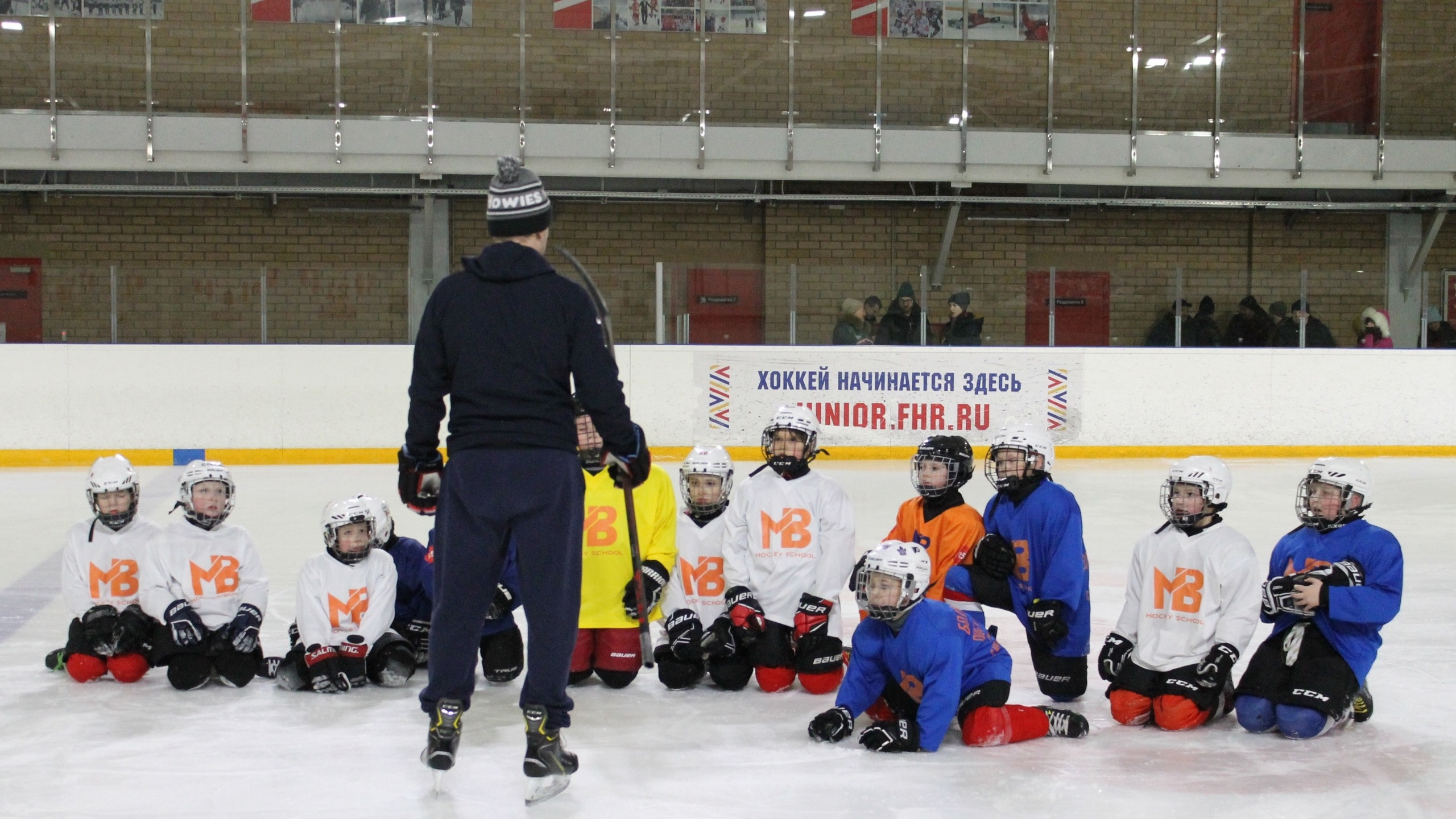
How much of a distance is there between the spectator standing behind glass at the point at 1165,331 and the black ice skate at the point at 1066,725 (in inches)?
358

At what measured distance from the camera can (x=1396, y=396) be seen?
39.6ft

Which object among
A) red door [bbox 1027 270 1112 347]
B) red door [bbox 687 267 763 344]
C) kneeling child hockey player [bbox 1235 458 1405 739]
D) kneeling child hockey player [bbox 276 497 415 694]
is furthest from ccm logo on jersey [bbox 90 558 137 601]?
red door [bbox 1027 270 1112 347]

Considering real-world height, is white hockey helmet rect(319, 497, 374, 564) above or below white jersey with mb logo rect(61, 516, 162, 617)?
above

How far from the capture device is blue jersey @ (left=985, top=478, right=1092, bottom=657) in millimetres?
4023

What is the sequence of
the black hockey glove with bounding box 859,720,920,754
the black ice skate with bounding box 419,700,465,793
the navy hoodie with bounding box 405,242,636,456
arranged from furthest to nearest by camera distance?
1. the black hockey glove with bounding box 859,720,920,754
2. the black ice skate with bounding box 419,700,465,793
3. the navy hoodie with bounding box 405,242,636,456

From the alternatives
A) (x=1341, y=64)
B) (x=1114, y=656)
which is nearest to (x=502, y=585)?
(x=1114, y=656)

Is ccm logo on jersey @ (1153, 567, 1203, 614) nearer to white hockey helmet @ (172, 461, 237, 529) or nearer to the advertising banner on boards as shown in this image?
white hockey helmet @ (172, 461, 237, 529)

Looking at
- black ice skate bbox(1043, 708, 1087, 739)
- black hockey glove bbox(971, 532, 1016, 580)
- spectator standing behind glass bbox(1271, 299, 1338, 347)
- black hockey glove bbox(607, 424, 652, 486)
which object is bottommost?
black ice skate bbox(1043, 708, 1087, 739)

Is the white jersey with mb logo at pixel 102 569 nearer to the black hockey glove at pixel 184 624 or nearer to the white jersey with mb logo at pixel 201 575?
the white jersey with mb logo at pixel 201 575

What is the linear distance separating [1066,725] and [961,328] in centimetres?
866

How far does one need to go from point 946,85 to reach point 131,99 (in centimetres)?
792

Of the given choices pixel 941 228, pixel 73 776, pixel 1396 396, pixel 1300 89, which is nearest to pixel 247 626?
pixel 73 776

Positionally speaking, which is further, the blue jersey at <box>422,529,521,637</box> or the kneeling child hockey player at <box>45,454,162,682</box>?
the blue jersey at <box>422,529,521,637</box>

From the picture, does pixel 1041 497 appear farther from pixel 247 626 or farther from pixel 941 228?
pixel 941 228
